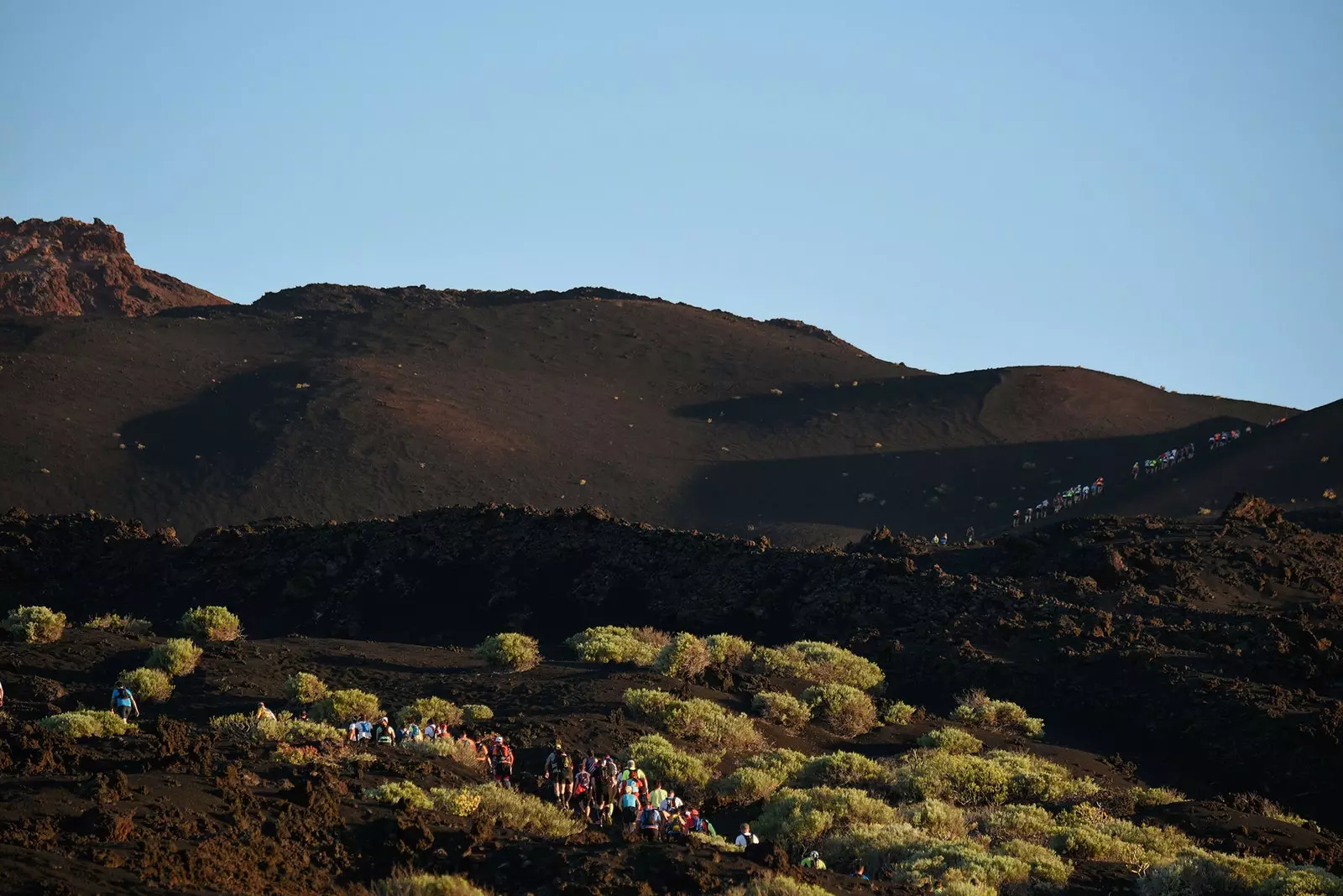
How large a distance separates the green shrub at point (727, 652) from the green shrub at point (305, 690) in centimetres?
691

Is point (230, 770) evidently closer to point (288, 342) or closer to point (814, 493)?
point (814, 493)

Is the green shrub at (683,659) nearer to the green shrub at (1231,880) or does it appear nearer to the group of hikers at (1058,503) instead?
the green shrub at (1231,880)

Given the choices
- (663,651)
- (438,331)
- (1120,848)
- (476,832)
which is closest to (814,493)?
(438,331)

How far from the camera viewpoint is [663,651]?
26.5 meters

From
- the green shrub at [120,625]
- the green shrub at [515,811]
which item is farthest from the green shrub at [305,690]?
the green shrub at [515,811]

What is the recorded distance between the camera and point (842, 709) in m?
25.2

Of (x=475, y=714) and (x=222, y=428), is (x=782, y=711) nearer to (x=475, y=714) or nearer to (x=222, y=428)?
(x=475, y=714)

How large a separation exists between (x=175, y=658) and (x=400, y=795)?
9511mm

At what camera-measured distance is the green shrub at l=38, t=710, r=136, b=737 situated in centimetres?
1902

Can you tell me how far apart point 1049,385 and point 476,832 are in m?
71.0

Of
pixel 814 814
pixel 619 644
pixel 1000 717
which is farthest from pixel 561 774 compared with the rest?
pixel 1000 717

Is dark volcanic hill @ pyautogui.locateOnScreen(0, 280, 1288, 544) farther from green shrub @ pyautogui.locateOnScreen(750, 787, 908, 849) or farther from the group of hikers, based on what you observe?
green shrub @ pyautogui.locateOnScreen(750, 787, 908, 849)

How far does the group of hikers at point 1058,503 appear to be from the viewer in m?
60.4

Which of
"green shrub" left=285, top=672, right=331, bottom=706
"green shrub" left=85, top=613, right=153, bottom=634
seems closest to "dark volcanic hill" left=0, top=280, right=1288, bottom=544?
"green shrub" left=85, top=613, right=153, bottom=634
